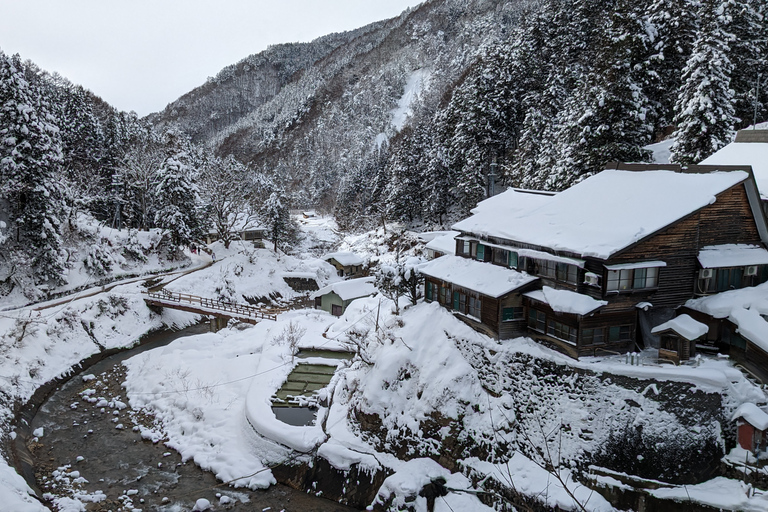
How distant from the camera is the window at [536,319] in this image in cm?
1815

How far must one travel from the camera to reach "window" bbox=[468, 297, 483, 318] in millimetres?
20052

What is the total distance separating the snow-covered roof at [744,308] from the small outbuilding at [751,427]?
221 cm

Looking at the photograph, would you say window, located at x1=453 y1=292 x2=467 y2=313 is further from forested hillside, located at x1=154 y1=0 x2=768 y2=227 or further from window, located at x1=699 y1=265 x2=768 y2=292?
forested hillside, located at x1=154 y1=0 x2=768 y2=227

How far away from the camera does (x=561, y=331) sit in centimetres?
1722

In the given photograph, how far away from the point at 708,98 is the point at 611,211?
13.5 m

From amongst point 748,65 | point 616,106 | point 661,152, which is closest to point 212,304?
point 616,106

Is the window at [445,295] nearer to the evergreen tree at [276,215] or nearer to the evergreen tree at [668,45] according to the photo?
the evergreen tree at [668,45]

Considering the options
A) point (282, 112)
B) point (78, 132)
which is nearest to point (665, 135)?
point (78, 132)

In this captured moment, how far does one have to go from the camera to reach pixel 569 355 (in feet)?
55.1

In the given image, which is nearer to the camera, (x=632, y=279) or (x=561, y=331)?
(x=632, y=279)

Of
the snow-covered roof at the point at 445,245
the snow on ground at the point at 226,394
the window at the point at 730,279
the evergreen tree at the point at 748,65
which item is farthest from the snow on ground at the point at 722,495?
the evergreen tree at the point at 748,65

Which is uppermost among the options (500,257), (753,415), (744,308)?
(500,257)

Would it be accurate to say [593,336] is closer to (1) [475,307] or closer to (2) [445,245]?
(1) [475,307]

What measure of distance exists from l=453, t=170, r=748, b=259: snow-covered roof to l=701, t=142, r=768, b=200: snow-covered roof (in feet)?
13.2
